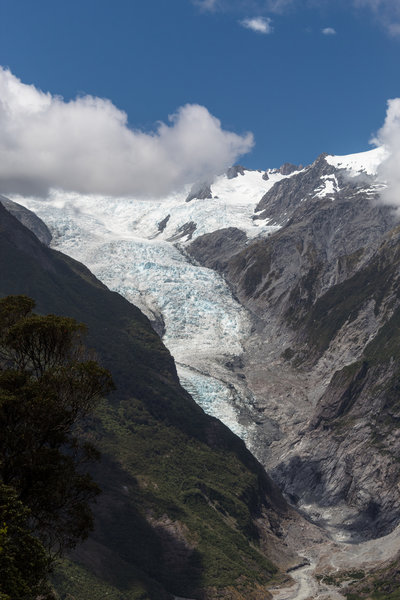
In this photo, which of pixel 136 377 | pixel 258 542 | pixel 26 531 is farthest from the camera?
pixel 136 377

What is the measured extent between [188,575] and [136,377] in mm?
72137

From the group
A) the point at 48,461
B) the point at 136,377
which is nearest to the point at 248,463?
the point at 136,377

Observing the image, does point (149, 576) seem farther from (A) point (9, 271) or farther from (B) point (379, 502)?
(A) point (9, 271)

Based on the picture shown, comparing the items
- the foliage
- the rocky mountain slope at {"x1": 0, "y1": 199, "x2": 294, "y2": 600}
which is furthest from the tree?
the rocky mountain slope at {"x1": 0, "y1": 199, "x2": 294, "y2": 600}

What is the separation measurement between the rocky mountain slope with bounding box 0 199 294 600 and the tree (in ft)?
181

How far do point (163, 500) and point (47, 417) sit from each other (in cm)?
10003

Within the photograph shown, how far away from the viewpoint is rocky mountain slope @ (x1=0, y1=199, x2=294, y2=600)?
107812 millimetres

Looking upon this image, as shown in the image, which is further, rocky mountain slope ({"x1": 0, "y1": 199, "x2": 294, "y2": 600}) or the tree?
rocky mountain slope ({"x1": 0, "y1": 199, "x2": 294, "y2": 600})

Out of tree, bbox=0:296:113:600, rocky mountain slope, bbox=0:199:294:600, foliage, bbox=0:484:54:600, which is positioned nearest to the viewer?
foliage, bbox=0:484:54:600

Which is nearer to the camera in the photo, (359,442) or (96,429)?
(96,429)

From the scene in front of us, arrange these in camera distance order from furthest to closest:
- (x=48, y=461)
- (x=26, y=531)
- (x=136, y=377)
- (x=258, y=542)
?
1. (x=136, y=377)
2. (x=258, y=542)
3. (x=48, y=461)
4. (x=26, y=531)

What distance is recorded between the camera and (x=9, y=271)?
191 meters

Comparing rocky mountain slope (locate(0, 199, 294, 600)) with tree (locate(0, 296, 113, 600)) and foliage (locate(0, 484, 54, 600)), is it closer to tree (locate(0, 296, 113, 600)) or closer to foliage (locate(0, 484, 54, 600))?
tree (locate(0, 296, 113, 600))

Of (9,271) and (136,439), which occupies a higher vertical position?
(9,271)
